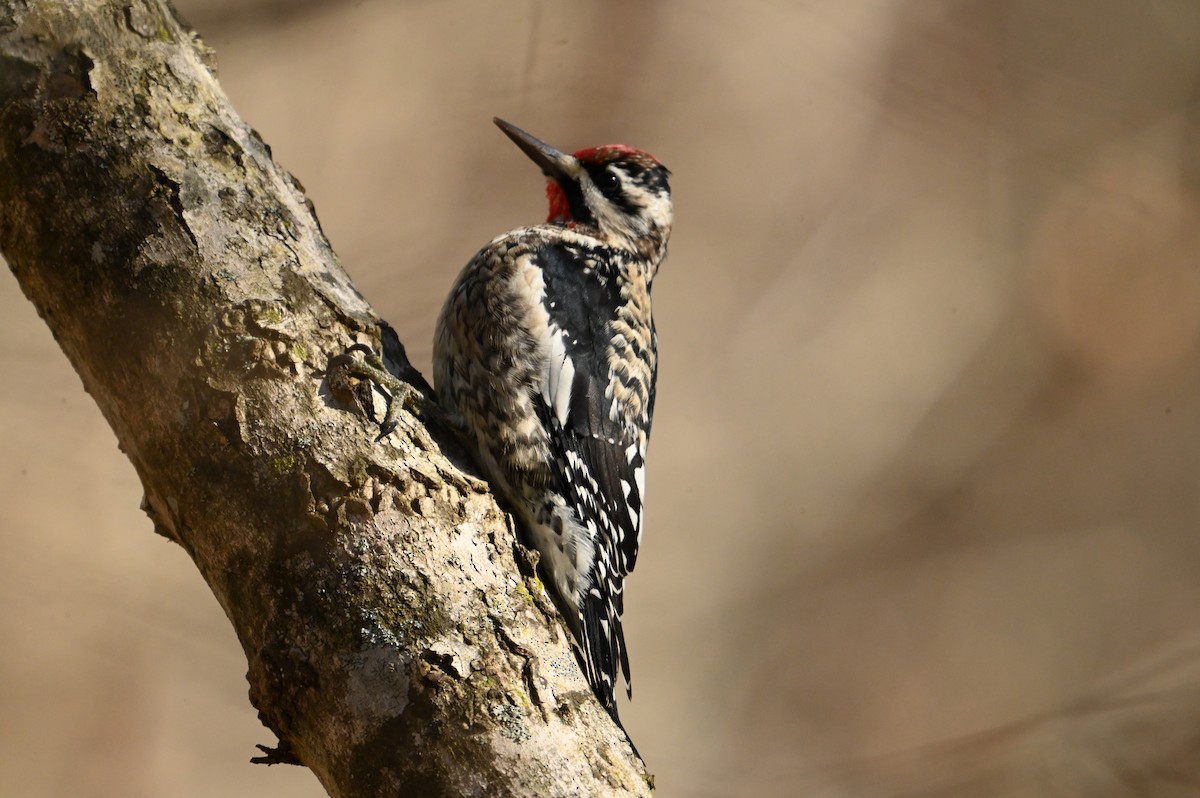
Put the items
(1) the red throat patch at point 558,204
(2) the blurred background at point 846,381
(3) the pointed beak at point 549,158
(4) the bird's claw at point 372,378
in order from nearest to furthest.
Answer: (4) the bird's claw at point 372,378
(3) the pointed beak at point 549,158
(1) the red throat patch at point 558,204
(2) the blurred background at point 846,381

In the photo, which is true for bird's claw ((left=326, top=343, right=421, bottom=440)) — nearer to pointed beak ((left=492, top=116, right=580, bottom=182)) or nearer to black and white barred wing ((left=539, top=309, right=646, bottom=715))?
black and white barred wing ((left=539, top=309, right=646, bottom=715))

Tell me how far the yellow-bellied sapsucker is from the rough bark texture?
0.60m

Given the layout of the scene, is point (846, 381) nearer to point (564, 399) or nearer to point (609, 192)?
point (609, 192)

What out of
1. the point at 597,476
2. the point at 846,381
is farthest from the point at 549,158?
the point at 846,381

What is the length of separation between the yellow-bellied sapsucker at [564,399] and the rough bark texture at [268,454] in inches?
23.7

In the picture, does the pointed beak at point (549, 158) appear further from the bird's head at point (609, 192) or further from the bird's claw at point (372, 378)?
the bird's claw at point (372, 378)

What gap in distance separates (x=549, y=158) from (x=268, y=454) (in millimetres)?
1970

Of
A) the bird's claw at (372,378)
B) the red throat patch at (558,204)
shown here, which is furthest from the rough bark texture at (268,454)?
the red throat patch at (558,204)

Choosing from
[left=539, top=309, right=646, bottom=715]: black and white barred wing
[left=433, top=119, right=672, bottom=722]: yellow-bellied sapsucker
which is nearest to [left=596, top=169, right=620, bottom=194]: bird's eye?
[left=433, top=119, right=672, bottom=722]: yellow-bellied sapsucker

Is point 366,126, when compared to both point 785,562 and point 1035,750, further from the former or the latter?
point 1035,750

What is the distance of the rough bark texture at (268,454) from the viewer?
4.84 ft

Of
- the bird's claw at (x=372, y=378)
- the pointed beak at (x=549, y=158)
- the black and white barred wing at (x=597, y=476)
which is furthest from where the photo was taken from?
the pointed beak at (x=549, y=158)

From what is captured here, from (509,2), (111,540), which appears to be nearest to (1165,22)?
(509,2)

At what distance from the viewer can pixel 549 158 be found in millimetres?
3320
